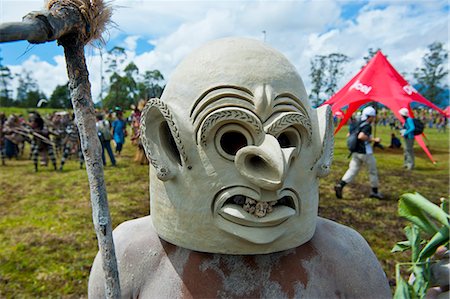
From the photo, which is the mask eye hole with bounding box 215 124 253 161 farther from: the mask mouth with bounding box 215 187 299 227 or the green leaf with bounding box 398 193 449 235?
the green leaf with bounding box 398 193 449 235

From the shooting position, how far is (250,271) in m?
1.55

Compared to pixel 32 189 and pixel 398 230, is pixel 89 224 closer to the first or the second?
pixel 32 189

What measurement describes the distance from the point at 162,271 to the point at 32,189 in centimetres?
626

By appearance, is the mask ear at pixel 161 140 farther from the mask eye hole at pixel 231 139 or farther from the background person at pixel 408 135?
the background person at pixel 408 135

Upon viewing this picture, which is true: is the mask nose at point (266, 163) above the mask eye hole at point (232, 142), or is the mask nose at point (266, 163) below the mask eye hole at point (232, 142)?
below

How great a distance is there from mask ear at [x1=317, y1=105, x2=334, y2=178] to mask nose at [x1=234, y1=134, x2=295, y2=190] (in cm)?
25

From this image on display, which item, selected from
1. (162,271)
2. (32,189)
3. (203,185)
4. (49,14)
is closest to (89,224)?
(32,189)

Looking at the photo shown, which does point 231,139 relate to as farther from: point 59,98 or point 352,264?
point 59,98

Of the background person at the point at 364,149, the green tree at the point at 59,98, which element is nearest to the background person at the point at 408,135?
the background person at the point at 364,149

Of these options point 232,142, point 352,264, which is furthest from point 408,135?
point 232,142

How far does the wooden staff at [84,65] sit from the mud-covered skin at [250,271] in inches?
15.1

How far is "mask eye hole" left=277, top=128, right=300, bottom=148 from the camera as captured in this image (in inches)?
57.7

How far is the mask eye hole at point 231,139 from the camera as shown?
1.38m

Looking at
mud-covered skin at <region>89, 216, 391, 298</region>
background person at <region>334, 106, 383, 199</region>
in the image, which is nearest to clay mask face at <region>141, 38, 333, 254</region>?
mud-covered skin at <region>89, 216, 391, 298</region>
